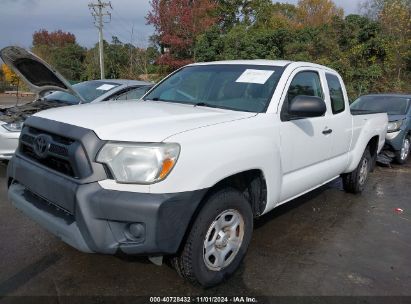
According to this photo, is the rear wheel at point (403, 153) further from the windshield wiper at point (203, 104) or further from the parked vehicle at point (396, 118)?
the windshield wiper at point (203, 104)

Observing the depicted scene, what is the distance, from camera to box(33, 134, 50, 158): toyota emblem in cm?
307

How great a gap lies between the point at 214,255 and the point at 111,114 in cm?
138

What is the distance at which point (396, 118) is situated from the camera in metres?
8.82

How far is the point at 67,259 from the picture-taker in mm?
3666

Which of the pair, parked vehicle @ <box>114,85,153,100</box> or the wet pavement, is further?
parked vehicle @ <box>114,85,153,100</box>

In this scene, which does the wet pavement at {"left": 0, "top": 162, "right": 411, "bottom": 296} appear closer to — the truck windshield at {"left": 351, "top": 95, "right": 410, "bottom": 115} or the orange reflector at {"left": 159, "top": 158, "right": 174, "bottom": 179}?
the orange reflector at {"left": 159, "top": 158, "right": 174, "bottom": 179}

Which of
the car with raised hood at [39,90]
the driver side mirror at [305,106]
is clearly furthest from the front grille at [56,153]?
the car with raised hood at [39,90]

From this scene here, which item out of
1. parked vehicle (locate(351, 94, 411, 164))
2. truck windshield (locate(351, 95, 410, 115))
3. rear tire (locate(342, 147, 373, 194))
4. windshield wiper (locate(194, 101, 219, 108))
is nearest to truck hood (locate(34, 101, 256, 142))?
windshield wiper (locate(194, 101, 219, 108))

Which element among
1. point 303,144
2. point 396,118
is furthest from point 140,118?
point 396,118

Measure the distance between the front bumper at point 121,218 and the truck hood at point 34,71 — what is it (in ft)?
14.5

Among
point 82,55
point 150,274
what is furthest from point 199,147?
point 82,55

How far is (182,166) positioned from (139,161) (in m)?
0.29

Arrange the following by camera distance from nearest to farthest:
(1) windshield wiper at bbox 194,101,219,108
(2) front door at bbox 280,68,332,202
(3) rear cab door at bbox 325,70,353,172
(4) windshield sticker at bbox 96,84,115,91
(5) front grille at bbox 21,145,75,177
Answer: (5) front grille at bbox 21,145,75,177, (2) front door at bbox 280,68,332,202, (1) windshield wiper at bbox 194,101,219,108, (3) rear cab door at bbox 325,70,353,172, (4) windshield sticker at bbox 96,84,115,91

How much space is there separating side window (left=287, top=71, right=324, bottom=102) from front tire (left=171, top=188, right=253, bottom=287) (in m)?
1.33
